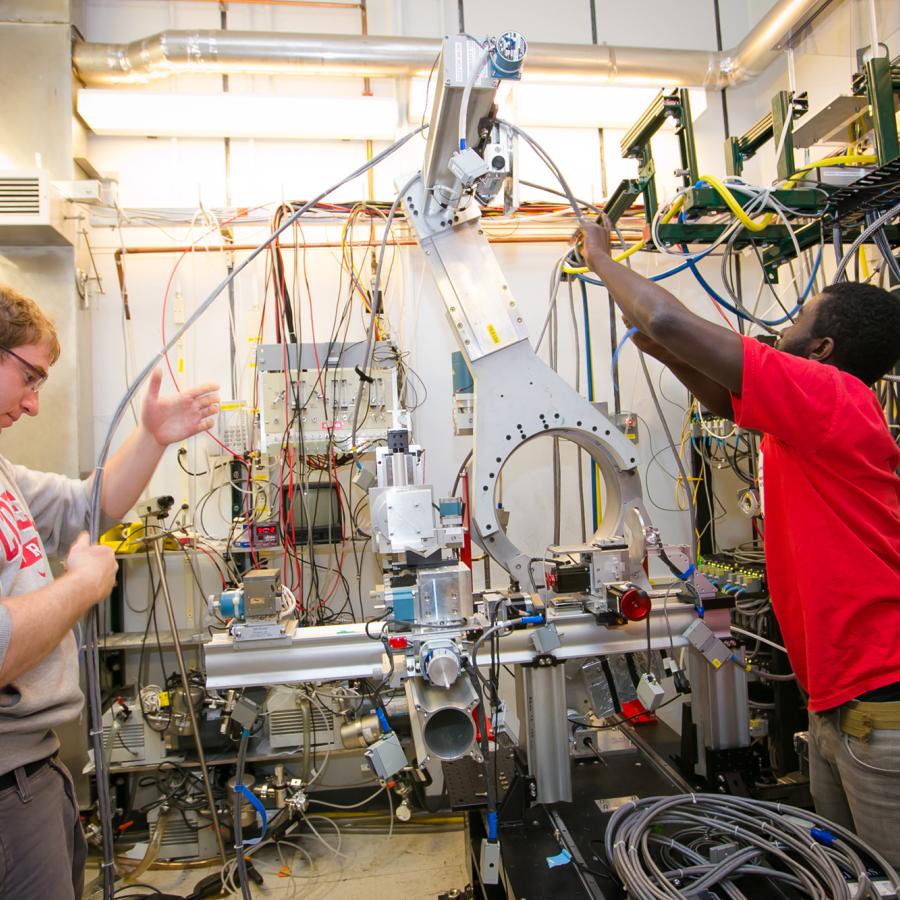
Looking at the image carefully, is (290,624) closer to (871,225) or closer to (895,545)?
(895,545)

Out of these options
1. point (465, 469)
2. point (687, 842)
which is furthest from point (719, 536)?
point (687, 842)

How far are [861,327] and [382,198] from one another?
2525 mm

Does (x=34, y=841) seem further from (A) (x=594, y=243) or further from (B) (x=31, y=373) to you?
(A) (x=594, y=243)

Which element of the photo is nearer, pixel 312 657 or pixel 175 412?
pixel 175 412

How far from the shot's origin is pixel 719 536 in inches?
139

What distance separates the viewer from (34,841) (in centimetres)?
113

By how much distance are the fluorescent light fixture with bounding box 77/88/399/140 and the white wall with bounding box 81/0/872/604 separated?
0.71 feet

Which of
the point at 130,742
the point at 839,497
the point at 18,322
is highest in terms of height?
the point at 18,322

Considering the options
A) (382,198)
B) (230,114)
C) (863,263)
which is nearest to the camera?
(863,263)

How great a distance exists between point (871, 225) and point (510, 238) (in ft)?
5.66

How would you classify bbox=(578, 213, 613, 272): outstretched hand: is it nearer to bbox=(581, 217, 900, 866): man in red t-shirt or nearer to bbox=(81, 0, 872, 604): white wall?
bbox=(581, 217, 900, 866): man in red t-shirt

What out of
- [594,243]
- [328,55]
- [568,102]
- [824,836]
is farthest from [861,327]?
[328,55]

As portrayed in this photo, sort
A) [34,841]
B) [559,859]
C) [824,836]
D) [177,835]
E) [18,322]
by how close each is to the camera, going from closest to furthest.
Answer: [34,841] → [18,322] → [824,836] → [559,859] → [177,835]

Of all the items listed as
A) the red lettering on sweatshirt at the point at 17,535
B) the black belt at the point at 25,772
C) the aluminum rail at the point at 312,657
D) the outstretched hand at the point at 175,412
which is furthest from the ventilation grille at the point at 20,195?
the black belt at the point at 25,772
